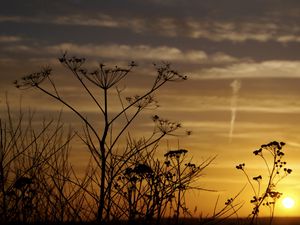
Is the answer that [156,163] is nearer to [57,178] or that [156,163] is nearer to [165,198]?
[165,198]

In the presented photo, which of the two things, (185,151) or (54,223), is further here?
(185,151)

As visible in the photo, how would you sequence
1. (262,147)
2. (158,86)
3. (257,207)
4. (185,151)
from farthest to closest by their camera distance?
(262,147) < (257,207) < (185,151) < (158,86)

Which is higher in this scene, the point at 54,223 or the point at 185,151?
the point at 185,151

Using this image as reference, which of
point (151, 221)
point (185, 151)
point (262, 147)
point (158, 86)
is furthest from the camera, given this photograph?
point (262, 147)

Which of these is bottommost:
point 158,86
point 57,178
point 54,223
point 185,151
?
point 54,223

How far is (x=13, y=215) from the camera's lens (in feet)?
30.8

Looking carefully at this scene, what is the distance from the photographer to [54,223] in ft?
31.5

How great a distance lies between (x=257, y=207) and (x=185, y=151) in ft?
11.3

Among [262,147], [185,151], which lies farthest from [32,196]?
[262,147]

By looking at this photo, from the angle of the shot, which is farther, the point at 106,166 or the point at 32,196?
the point at 32,196

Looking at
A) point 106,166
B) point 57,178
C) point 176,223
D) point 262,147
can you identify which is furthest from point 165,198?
point 262,147

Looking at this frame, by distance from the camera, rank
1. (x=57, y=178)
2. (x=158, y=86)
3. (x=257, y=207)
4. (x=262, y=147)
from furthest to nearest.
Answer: (x=262, y=147) → (x=257, y=207) → (x=158, y=86) → (x=57, y=178)

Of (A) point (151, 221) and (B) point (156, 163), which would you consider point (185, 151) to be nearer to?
(B) point (156, 163)

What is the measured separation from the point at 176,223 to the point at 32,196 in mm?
2394
